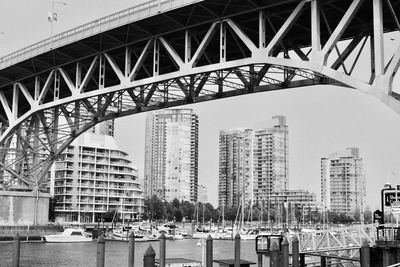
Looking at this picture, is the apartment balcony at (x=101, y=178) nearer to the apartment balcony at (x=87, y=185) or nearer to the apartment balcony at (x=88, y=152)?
the apartment balcony at (x=87, y=185)

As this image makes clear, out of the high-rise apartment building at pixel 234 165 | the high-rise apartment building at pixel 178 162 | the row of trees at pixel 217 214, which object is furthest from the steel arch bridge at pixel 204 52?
the high-rise apartment building at pixel 178 162

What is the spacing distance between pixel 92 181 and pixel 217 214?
46767mm

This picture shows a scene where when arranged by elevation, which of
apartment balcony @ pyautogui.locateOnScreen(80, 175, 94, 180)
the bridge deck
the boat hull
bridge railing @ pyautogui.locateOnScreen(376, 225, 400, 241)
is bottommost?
the boat hull

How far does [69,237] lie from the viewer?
76500 mm

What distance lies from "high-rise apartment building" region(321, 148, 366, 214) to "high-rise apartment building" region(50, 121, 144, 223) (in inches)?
2921

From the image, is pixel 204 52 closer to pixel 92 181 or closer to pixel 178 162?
pixel 92 181

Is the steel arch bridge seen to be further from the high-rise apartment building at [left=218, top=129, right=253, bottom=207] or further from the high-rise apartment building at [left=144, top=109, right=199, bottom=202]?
the high-rise apartment building at [left=144, top=109, right=199, bottom=202]

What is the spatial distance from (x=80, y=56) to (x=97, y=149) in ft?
268

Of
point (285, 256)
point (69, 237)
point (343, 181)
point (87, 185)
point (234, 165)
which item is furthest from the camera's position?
point (234, 165)

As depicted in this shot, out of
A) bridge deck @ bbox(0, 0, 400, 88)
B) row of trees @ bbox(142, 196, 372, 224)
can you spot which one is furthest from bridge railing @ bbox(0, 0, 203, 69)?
row of trees @ bbox(142, 196, 372, 224)

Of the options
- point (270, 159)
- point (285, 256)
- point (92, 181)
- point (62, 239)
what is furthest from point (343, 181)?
point (285, 256)

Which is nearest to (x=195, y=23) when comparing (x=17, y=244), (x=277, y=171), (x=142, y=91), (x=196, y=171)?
(x=142, y=91)

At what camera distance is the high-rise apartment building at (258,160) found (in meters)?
181

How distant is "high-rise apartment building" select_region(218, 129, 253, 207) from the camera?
182 metres
